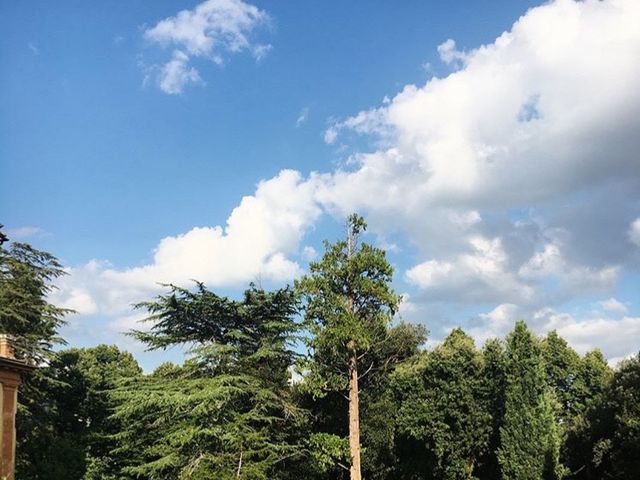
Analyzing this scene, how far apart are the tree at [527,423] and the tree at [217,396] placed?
1025 centimetres

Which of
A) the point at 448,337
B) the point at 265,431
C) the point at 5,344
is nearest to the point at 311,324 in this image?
the point at 265,431

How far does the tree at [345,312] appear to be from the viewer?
75.2 ft

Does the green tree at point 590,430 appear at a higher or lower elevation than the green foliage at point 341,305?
lower

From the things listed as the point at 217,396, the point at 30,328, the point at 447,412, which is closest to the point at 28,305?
the point at 30,328

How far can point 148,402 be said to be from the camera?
77.3 ft

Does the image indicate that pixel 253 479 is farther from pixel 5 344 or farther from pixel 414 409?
pixel 414 409

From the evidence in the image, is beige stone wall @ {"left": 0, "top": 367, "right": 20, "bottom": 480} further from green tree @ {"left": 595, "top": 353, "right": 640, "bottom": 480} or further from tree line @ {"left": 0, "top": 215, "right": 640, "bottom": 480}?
green tree @ {"left": 595, "top": 353, "right": 640, "bottom": 480}

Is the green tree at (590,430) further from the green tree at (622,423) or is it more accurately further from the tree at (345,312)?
the tree at (345,312)

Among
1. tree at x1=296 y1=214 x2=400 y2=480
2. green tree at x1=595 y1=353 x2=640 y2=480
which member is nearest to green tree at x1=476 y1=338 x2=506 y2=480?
green tree at x1=595 y1=353 x2=640 y2=480

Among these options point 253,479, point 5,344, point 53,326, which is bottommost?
point 253,479

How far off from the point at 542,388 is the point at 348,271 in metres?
11.4

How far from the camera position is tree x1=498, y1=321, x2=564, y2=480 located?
2658 cm

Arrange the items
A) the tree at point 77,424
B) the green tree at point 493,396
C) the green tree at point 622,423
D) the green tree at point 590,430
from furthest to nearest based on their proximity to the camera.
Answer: the green tree at point 493,396 → the green tree at point 590,430 → the tree at point 77,424 → the green tree at point 622,423

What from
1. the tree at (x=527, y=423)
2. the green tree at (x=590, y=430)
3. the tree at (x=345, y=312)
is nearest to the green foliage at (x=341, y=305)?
the tree at (x=345, y=312)
